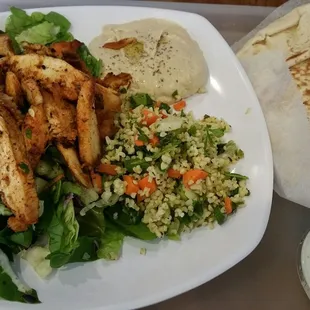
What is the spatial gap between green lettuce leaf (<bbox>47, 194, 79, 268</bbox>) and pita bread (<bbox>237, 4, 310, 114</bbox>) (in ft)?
3.13

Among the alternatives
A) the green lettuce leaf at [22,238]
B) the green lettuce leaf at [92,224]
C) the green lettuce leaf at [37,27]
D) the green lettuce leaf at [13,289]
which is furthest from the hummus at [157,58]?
the green lettuce leaf at [13,289]

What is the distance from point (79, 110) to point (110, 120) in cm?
18

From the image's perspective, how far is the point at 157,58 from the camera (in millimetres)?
1915

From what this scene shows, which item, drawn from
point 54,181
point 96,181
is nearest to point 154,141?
point 96,181

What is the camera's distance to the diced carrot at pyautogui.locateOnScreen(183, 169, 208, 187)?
161 centimetres

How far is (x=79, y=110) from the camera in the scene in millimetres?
1558

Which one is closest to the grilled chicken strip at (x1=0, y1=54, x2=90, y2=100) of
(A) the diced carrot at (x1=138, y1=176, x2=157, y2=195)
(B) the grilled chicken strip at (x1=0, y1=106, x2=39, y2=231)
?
(B) the grilled chicken strip at (x1=0, y1=106, x2=39, y2=231)

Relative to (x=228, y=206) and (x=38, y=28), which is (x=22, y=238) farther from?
(x=38, y=28)

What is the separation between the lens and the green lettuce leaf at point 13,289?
1.45 meters

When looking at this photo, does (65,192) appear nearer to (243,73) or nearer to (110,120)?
(110,120)

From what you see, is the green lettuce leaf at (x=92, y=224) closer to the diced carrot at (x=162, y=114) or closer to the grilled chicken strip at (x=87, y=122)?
the grilled chicken strip at (x=87, y=122)

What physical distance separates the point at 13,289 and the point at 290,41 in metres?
1.38

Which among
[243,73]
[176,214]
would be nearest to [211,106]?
[243,73]

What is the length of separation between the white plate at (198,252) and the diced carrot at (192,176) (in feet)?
0.54
